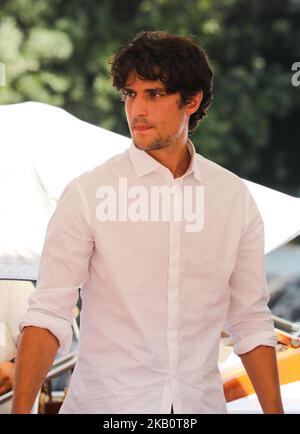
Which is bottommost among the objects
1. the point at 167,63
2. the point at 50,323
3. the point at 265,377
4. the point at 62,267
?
the point at 265,377

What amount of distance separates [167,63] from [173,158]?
0.20m

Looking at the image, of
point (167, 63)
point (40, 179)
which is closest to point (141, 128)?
point (167, 63)

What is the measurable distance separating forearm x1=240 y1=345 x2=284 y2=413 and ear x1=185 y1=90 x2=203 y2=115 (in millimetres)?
525

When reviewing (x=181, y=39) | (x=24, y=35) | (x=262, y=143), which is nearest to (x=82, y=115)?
(x=24, y=35)

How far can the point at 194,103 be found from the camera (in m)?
2.24

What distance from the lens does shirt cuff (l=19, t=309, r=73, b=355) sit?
2043 mm

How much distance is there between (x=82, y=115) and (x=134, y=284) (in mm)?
10452

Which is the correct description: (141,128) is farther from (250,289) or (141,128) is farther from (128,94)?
(250,289)

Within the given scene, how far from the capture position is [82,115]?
40.7 feet

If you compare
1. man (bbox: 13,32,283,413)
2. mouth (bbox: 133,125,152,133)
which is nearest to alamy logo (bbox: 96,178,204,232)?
man (bbox: 13,32,283,413)

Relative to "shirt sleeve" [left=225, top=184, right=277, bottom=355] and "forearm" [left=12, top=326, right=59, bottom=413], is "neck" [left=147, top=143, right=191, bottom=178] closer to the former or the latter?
"shirt sleeve" [left=225, top=184, right=277, bottom=355]

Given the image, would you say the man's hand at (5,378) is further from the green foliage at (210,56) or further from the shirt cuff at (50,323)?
the green foliage at (210,56)

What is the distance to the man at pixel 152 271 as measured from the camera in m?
2.06
